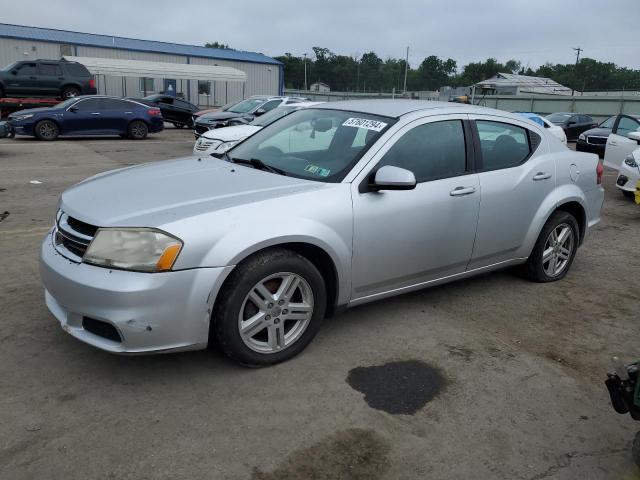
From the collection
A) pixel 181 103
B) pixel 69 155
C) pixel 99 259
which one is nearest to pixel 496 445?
pixel 99 259

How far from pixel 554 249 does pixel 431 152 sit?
1.81 metres

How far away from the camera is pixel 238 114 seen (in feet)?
53.9

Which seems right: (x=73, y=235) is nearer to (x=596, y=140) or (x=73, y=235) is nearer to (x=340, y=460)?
(x=340, y=460)

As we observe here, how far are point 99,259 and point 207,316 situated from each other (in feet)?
2.13

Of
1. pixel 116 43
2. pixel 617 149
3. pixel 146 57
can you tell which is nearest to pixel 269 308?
pixel 617 149

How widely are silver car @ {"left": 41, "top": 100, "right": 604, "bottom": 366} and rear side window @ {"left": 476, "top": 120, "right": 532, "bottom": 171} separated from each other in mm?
13

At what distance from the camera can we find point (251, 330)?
326 centimetres

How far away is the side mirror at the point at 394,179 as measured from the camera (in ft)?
11.6

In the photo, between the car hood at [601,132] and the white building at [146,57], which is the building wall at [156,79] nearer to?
the white building at [146,57]

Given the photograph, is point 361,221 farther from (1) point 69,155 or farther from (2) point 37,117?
(2) point 37,117

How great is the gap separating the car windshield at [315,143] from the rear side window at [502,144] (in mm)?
920

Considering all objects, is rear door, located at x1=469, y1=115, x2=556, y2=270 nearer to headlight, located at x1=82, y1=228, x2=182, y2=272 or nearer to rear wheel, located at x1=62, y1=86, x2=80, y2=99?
headlight, located at x1=82, y1=228, x2=182, y2=272

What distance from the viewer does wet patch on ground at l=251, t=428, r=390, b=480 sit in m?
2.51

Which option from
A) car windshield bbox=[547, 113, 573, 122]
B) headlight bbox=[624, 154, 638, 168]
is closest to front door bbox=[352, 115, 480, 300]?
headlight bbox=[624, 154, 638, 168]
